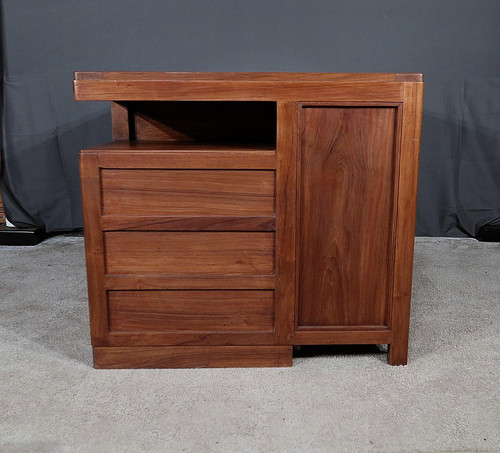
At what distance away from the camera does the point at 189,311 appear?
1.30 metres

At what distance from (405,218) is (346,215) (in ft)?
0.43

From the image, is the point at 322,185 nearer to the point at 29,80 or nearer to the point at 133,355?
the point at 133,355

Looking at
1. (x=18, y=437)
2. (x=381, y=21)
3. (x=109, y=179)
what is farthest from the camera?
(x=381, y=21)

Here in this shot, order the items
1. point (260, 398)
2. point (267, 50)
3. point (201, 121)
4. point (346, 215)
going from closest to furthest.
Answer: point (260, 398) < point (346, 215) < point (201, 121) < point (267, 50)

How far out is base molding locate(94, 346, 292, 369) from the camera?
1307mm

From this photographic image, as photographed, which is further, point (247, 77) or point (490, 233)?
point (490, 233)

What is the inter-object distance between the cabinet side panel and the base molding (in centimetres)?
11

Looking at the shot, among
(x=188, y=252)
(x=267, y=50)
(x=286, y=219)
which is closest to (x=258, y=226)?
(x=286, y=219)

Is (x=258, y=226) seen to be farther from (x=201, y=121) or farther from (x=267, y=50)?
(x=267, y=50)

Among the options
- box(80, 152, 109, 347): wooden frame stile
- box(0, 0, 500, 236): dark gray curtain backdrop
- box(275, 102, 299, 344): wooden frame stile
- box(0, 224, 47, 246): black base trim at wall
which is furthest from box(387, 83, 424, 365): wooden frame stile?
box(0, 224, 47, 246): black base trim at wall

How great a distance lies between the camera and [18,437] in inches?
40.4

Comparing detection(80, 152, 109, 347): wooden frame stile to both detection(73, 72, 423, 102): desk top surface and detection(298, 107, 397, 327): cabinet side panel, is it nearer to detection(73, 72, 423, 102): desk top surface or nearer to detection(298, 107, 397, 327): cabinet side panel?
detection(73, 72, 423, 102): desk top surface

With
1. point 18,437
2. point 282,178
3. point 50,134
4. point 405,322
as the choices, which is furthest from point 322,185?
point 50,134

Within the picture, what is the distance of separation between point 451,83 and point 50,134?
1.81m
